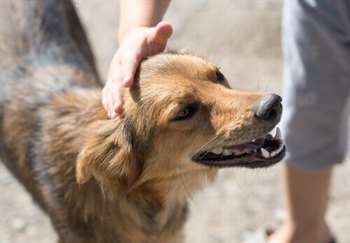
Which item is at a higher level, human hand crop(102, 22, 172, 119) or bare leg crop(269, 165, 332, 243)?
human hand crop(102, 22, 172, 119)

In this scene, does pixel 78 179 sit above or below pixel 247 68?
above

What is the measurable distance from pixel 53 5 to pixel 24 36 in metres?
0.28

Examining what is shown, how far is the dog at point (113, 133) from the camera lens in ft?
9.14

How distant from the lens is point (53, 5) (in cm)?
388

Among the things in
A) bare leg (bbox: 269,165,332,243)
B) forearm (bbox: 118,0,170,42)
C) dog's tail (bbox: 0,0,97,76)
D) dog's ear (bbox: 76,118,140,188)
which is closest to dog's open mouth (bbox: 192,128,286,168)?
dog's ear (bbox: 76,118,140,188)

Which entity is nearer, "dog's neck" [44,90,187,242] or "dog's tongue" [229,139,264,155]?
"dog's tongue" [229,139,264,155]

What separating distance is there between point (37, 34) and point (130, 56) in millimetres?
1092

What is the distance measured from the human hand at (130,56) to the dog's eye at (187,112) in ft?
0.70

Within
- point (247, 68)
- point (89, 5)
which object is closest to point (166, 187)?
point (247, 68)

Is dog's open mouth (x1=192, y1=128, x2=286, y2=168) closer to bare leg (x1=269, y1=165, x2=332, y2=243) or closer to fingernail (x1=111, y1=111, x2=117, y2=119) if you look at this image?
fingernail (x1=111, y1=111, x2=117, y2=119)

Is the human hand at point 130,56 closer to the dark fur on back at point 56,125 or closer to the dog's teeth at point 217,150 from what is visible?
the dark fur on back at point 56,125

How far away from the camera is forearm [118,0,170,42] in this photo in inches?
117

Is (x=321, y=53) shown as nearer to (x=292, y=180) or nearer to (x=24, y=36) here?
(x=292, y=180)

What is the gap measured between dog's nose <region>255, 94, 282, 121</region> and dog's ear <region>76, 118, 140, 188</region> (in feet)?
1.67
